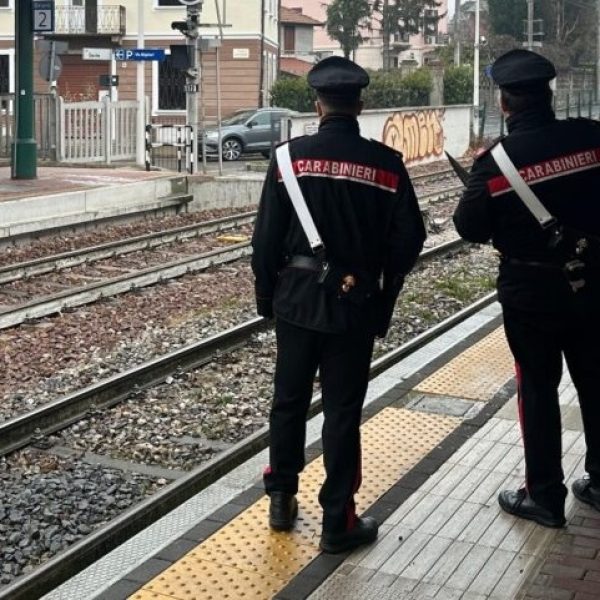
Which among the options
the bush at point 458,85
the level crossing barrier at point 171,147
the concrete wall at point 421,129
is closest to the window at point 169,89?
the bush at point 458,85

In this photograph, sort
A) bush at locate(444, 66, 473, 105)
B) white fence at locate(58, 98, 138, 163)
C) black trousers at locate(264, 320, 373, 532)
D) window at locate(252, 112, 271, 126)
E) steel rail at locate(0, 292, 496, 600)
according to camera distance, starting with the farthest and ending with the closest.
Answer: bush at locate(444, 66, 473, 105), window at locate(252, 112, 271, 126), white fence at locate(58, 98, 138, 163), steel rail at locate(0, 292, 496, 600), black trousers at locate(264, 320, 373, 532)

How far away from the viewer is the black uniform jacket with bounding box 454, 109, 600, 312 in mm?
4516

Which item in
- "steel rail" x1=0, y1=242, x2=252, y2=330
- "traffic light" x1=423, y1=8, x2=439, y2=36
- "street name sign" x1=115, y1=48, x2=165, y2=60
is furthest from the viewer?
"traffic light" x1=423, y1=8, x2=439, y2=36

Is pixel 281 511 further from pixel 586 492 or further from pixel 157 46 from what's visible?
pixel 157 46

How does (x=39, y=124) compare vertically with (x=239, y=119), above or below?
below

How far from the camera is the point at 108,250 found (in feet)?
49.2

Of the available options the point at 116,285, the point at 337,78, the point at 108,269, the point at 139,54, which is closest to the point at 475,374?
the point at 337,78

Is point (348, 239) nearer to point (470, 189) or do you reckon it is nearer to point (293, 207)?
point (293, 207)

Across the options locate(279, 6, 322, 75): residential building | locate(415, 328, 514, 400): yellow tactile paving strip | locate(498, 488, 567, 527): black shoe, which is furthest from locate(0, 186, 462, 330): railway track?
locate(279, 6, 322, 75): residential building

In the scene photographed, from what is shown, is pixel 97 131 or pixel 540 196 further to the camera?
pixel 97 131

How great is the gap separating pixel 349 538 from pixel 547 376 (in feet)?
3.46

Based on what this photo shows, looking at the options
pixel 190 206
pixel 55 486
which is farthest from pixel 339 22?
pixel 55 486

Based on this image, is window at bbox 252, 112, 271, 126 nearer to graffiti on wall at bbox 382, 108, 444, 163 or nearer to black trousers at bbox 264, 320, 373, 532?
graffiti on wall at bbox 382, 108, 444, 163

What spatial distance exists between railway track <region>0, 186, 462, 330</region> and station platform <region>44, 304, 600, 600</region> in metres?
5.03
